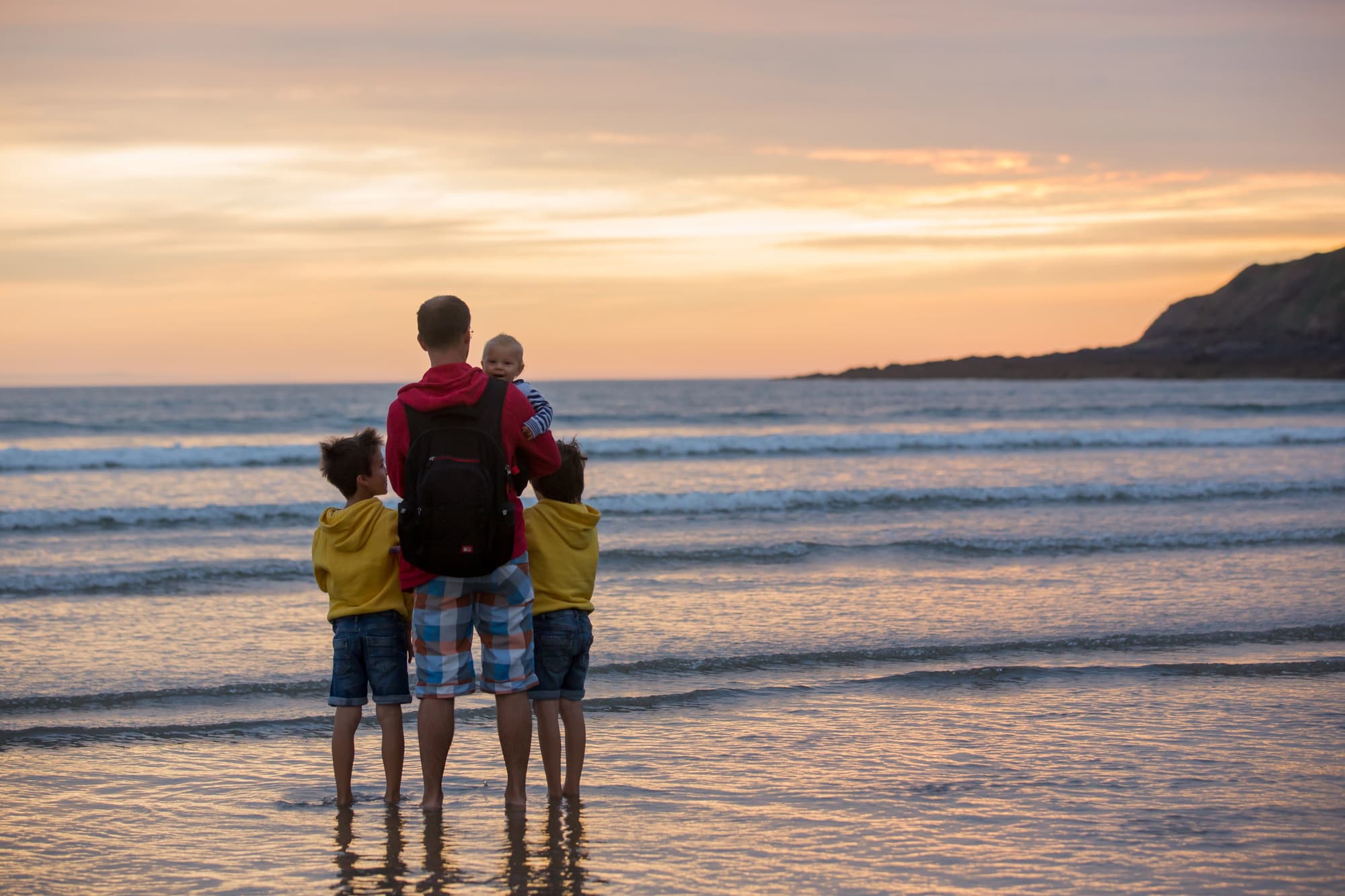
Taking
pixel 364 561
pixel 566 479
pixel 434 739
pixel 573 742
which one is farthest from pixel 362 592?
pixel 573 742

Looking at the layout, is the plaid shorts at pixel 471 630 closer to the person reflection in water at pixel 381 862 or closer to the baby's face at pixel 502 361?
the person reflection in water at pixel 381 862

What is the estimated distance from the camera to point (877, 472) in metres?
19.8

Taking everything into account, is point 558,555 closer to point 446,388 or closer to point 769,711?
point 446,388

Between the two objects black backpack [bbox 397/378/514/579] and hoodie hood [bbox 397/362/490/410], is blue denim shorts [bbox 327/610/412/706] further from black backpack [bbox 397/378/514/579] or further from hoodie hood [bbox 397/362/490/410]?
hoodie hood [bbox 397/362/490/410]

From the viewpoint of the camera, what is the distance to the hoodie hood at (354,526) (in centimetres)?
393

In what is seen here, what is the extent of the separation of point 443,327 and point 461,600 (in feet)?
2.83

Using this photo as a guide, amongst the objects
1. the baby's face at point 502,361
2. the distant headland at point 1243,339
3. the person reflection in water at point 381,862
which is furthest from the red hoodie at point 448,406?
the distant headland at point 1243,339

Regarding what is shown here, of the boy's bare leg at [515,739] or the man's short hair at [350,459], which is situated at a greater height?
the man's short hair at [350,459]

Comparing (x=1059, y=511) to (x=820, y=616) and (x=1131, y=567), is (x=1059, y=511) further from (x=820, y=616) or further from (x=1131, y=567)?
(x=820, y=616)

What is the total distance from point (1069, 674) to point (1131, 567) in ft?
13.2

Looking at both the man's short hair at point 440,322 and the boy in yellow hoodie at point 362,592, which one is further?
the boy in yellow hoodie at point 362,592

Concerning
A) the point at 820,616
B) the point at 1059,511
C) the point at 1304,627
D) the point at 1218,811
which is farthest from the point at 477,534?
the point at 1059,511

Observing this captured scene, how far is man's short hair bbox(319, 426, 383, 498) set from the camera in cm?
395

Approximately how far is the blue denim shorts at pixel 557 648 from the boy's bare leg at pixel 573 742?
0.24 feet
